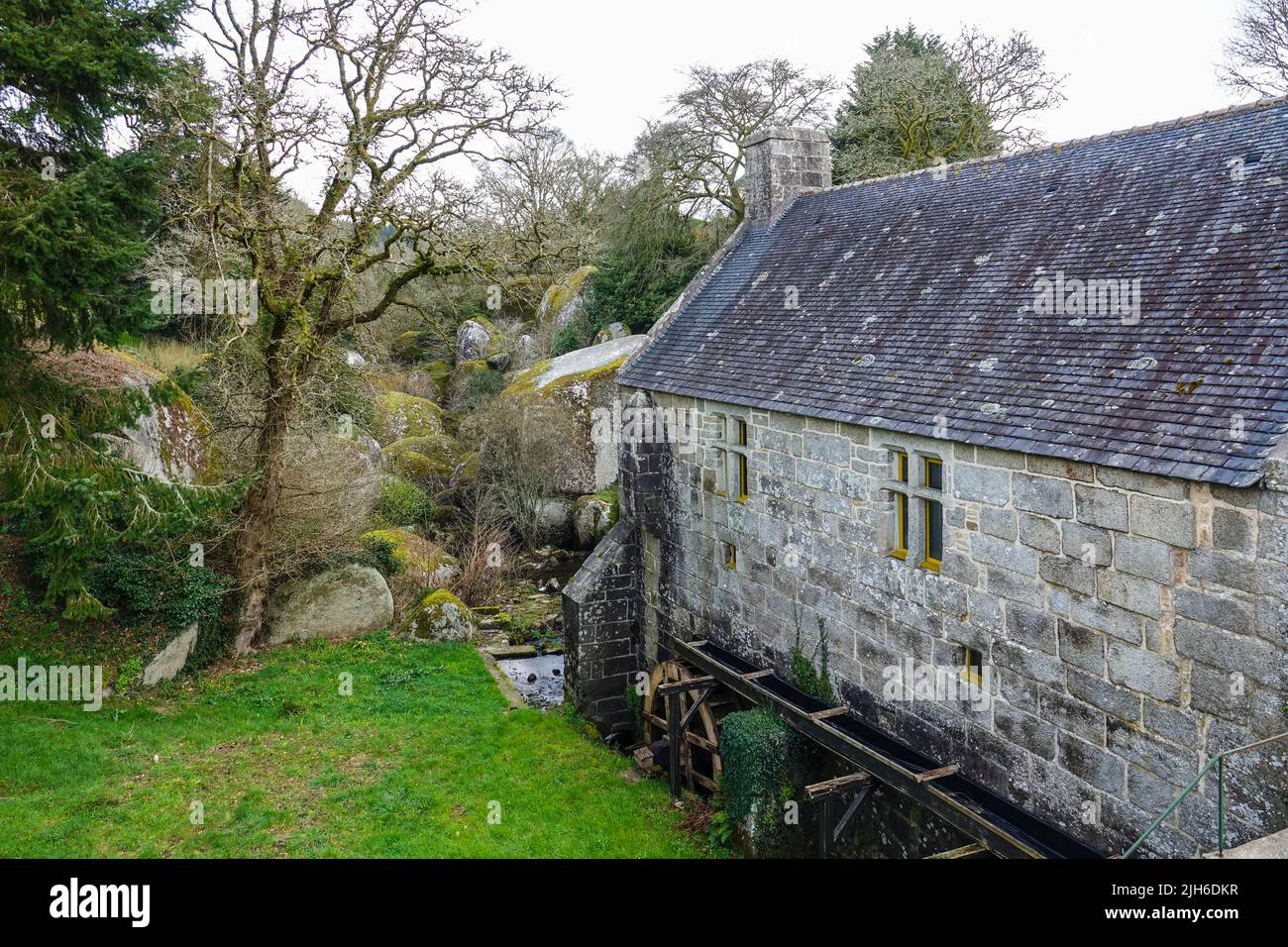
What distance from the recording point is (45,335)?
1156 cm

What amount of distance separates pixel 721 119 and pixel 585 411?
32.2 feet

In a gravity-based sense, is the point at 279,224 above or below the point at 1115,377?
above

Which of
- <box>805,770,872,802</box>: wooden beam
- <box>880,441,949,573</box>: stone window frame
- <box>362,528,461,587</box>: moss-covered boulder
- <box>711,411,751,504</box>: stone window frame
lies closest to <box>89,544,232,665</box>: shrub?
<box>362,528,461,587</box>: moss-covered boulder

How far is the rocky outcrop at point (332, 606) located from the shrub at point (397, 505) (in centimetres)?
357

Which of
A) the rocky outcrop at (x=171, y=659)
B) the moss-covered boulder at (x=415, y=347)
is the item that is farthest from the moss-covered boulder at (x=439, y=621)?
the moss-covered boulder at (x=415, y=347)

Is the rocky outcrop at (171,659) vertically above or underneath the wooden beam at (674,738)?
above

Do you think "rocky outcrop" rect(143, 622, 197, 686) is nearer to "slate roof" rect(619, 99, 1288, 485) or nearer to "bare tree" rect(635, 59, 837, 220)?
"slate roof" rect(619, 99, 1288, 485)

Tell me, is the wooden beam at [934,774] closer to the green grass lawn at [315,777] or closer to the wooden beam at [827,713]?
the wooden beam at [827,713]

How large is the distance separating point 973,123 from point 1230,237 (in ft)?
58.4

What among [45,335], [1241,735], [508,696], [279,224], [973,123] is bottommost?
[508,696]

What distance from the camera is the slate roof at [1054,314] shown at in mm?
7363

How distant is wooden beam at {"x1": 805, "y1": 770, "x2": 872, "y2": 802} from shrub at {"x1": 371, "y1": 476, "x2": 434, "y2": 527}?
47.1ft
